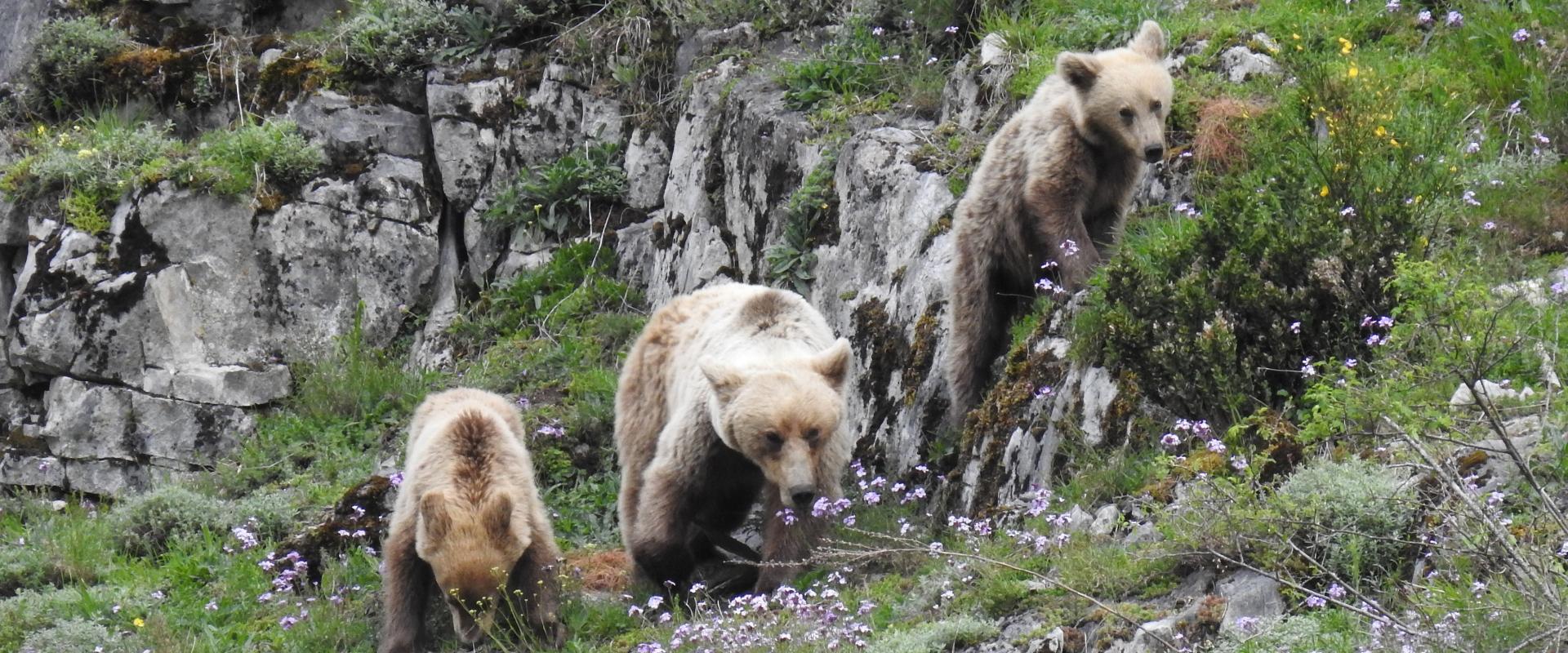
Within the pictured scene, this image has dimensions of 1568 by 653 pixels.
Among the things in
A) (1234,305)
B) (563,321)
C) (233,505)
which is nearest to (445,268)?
(563,321)

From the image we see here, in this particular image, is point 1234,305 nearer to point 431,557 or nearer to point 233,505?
point 431,557

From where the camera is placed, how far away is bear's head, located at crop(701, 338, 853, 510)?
703 cm

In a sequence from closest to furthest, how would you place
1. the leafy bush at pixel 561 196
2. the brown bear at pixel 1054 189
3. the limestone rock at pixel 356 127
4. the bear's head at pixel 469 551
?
1. the bear's head at pixel 469 551
2. the brown bear at pixel 1054 189
3. the leafy bush at pixel 561 196
4. the limestone rock at pixel 356 127

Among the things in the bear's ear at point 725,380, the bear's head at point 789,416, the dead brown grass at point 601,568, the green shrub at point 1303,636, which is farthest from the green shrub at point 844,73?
the green shrub at point 1303,636

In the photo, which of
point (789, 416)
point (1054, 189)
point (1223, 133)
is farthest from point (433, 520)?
point (1223, 133)

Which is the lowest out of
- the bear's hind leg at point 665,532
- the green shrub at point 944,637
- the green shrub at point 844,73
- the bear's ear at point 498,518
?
the bear's hind leg at point 665,532

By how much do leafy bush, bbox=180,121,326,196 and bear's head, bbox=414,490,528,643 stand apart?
279 inches

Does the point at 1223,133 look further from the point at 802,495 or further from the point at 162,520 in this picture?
the point at 162,520

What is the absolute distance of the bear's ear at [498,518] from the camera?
7211 mm

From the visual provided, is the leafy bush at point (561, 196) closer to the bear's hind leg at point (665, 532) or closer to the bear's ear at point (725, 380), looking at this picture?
the bear's hind leg at point (665, 532)

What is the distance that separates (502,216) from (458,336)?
3.84 ft

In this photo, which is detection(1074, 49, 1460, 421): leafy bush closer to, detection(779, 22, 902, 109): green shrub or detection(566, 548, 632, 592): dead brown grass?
detection(566, 548, 632, 592): dead brown grass

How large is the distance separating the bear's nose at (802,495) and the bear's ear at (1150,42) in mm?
3256

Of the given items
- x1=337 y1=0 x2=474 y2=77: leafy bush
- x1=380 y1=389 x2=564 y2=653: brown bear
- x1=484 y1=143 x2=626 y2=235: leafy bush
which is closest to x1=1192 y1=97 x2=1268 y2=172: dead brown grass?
x1=380 y1=389 x2=564 y2=653: brown bear
